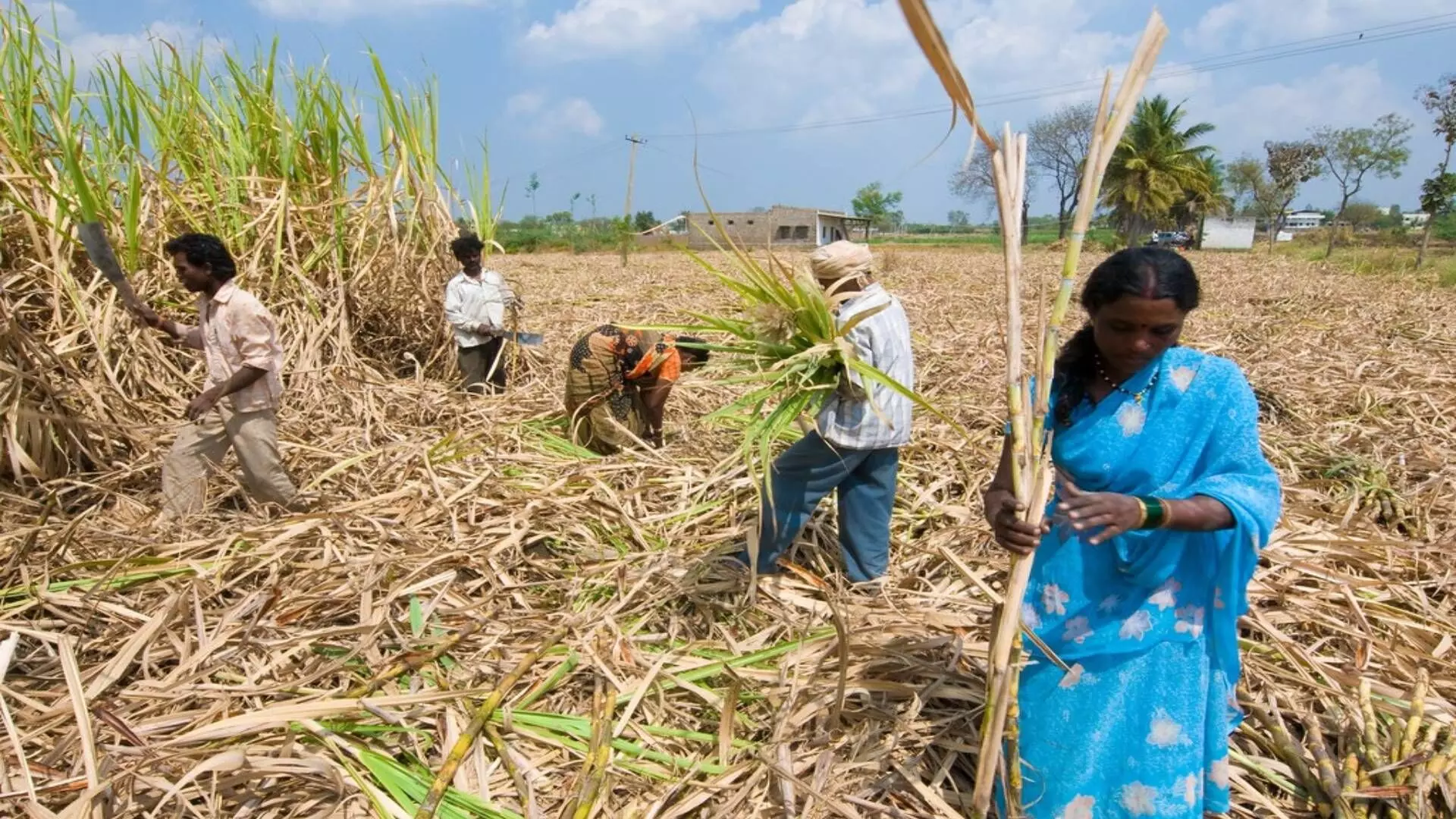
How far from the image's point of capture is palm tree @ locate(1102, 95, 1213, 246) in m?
29.4

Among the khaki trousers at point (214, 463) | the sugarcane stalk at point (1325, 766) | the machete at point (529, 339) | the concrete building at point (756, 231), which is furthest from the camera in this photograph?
the machete at point (529, 339)

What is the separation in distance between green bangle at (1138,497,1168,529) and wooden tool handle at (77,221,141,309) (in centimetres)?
382

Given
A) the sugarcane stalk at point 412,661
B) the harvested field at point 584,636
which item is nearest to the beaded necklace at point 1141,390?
the harvested field at point 584,636

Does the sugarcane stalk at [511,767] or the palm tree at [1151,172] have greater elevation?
the palm tree at [1151,172]

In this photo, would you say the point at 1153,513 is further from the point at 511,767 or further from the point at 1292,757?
the point at 511,767

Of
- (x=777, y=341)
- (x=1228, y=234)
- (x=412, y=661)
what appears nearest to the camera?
(x=777, y=341)

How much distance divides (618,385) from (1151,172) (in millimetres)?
31676

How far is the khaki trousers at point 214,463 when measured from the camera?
321 cm

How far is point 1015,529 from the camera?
49.1 inches

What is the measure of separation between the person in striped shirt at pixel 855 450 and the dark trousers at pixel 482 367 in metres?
3.04

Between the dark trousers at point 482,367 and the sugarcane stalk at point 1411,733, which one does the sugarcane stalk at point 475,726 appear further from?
the dark trousers at point 482,367

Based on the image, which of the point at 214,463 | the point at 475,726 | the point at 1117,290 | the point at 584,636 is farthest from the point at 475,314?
the point at 1117,290

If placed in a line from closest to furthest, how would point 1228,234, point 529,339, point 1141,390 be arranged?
point 1141,390 < point 529,339 < point 1228,234

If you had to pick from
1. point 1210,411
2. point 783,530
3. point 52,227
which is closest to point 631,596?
point 783,530
